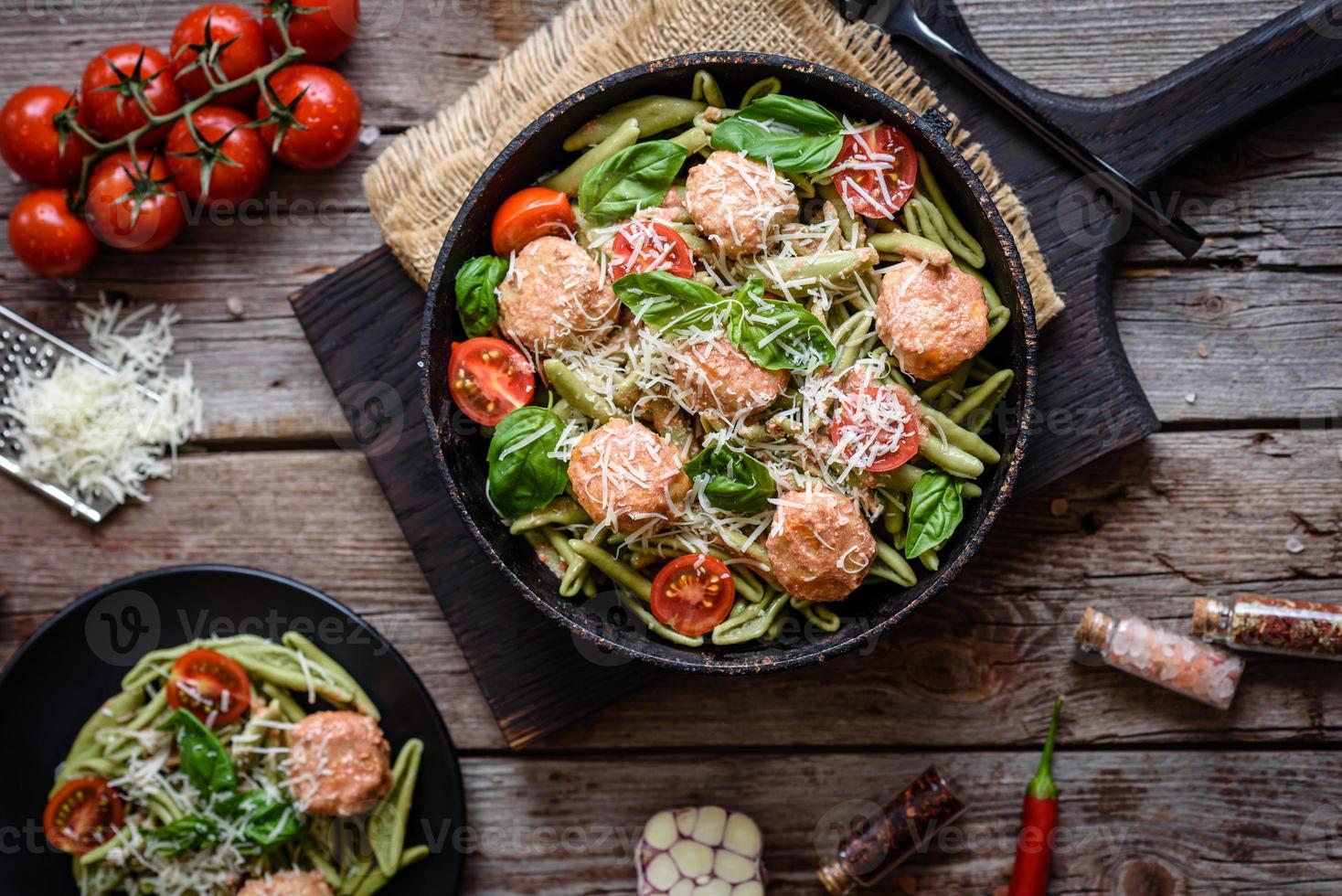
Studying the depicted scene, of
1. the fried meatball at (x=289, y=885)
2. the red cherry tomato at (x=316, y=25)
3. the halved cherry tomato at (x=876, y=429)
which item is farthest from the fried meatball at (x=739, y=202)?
the fried meatball at (x=289, y=885)

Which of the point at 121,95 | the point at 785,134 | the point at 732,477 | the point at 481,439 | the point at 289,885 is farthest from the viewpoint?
the point at 121,95

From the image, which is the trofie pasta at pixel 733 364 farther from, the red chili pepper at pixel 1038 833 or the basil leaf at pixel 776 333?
the red chili pepper at pixel 1038 833

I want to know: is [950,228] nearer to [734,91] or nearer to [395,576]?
[734,91]

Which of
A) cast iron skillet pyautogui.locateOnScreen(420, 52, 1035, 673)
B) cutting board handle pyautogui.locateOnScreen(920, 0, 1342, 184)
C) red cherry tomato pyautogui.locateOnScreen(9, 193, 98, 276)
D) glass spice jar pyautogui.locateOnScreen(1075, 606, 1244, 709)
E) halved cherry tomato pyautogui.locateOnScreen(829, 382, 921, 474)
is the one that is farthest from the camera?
red cherry tomato pyautogui.locateOnScreen(9, 193, 98, 276)

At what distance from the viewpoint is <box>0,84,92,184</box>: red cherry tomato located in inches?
133

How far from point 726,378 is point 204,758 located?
2.04 m

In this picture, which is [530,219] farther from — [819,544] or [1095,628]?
[1095,628]

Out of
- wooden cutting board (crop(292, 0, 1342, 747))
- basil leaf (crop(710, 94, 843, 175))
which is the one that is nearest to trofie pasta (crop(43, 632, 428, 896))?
wooden cutting board (crop(292, 0, 1342, 747))

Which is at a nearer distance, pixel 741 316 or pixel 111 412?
pixel 741 316

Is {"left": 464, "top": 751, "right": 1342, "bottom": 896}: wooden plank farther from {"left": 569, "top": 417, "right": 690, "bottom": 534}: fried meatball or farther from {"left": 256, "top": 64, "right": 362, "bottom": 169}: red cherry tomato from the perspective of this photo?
{"left": 256, "top": 64, "right": 362, "bottom": 169}: red cherry tomato

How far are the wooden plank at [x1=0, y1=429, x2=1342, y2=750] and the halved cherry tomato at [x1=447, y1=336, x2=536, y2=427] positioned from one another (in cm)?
83

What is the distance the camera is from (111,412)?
11.4ft

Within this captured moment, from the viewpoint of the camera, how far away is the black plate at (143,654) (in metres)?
3.25

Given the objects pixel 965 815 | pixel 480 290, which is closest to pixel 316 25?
pixel 480 290
